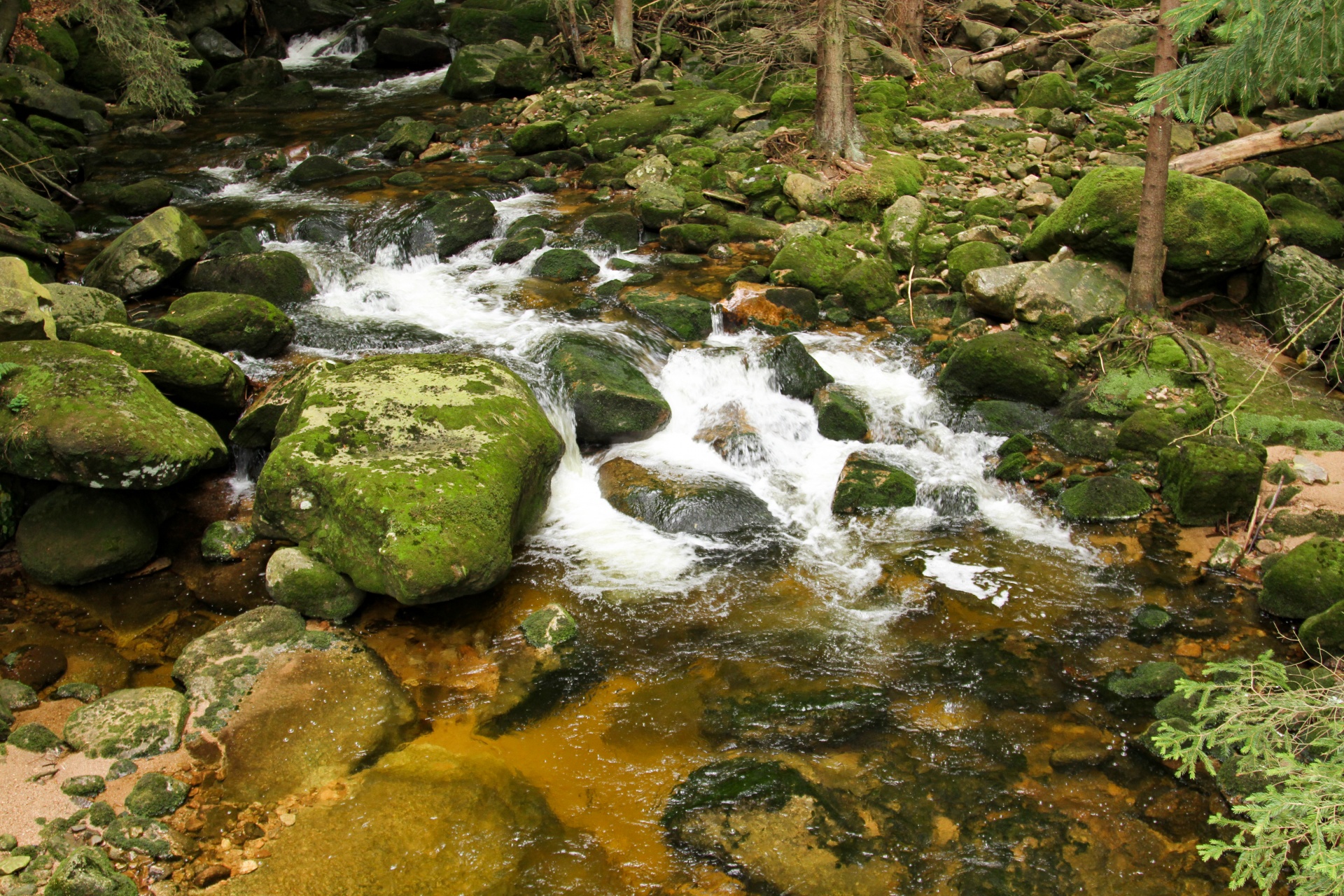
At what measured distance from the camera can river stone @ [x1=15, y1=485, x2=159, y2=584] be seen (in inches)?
250

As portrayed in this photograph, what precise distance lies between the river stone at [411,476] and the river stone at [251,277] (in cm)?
341

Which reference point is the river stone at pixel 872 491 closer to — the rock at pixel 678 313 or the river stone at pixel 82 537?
the rock at pixel 678 313

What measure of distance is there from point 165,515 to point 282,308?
377 cm

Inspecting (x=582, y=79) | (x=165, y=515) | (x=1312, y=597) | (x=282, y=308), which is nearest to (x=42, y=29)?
(x=582, y=79)

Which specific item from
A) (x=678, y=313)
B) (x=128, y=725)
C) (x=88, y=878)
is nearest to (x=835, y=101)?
(x=678, y=313)

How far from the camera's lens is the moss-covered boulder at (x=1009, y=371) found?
8.70 meters

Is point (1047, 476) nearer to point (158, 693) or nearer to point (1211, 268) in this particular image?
point (1211, 268)

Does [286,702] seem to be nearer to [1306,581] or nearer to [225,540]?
[225,540]

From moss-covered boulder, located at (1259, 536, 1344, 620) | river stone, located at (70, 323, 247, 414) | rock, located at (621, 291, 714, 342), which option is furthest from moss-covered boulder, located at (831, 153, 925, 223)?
river stone, located at (70, 323, 247, 414)

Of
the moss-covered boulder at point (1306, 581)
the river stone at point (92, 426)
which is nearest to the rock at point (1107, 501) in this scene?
the moss-covered boulder at point (1306, 581)

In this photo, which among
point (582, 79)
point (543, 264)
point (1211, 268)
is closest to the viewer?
point (1211, 268)

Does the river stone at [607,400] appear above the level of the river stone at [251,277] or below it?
below

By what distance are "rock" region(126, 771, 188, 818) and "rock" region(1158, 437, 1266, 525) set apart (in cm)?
764

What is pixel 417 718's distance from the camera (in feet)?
17.4
